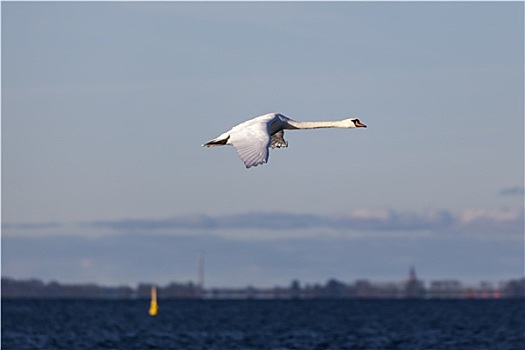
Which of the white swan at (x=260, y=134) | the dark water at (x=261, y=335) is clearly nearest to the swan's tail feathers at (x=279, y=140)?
the white swan at (x=260, y=134)

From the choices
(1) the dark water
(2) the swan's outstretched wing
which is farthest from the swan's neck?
(1) the dark water

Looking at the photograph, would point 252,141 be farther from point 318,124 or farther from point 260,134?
point 318,124

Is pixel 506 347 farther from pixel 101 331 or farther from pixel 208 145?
pixel 208 145

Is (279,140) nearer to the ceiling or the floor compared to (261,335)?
nearer to the ceiling

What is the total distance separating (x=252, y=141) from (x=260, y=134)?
68 centimetres

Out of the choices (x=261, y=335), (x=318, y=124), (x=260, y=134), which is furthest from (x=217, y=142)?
(x=261, y=335)

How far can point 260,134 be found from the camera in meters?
30.4

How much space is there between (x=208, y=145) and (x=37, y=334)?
6349 centimetres

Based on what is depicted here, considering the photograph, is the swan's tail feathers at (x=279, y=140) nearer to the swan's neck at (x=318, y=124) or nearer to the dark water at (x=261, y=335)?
the swan's neck at (x=318, y=124)

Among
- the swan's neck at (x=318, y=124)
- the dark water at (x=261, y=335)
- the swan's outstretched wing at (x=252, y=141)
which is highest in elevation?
the swan's neck at (x=318, y=124)

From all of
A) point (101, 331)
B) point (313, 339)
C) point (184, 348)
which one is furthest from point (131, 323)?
point (184, 348)

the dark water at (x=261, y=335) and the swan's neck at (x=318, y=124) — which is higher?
the swan's neck at (x=318, y=124)

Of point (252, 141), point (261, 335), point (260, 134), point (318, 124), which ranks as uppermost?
point (318, 124)

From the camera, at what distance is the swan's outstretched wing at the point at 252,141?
28312 mm
